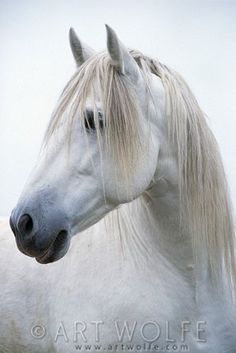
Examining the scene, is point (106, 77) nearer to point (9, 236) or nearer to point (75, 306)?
point (75, 306)

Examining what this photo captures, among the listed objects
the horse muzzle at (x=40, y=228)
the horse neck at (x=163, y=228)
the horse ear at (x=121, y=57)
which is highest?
the horse ear at (x=121, y=57)

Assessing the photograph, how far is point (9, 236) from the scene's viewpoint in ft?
13.4

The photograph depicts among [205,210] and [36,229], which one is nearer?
[36,229]

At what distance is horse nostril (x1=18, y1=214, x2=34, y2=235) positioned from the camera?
2.64 m

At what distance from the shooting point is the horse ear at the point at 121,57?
110 inches

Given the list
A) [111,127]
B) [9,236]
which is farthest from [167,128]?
[9,236]

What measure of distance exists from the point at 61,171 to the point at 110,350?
0.98 metres

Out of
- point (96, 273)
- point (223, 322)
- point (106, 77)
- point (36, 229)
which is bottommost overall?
point (223, 322)

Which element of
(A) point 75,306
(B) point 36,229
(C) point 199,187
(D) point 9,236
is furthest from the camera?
(D) point 9,236

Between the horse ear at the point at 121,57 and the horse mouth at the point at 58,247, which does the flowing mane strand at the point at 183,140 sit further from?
the horse mouth at the point at 58,247

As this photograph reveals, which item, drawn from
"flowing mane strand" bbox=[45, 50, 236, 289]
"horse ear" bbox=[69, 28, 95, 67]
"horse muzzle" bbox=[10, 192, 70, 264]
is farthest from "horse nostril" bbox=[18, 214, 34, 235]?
"horse ear" bbox=[69, 28, 95, 67]
